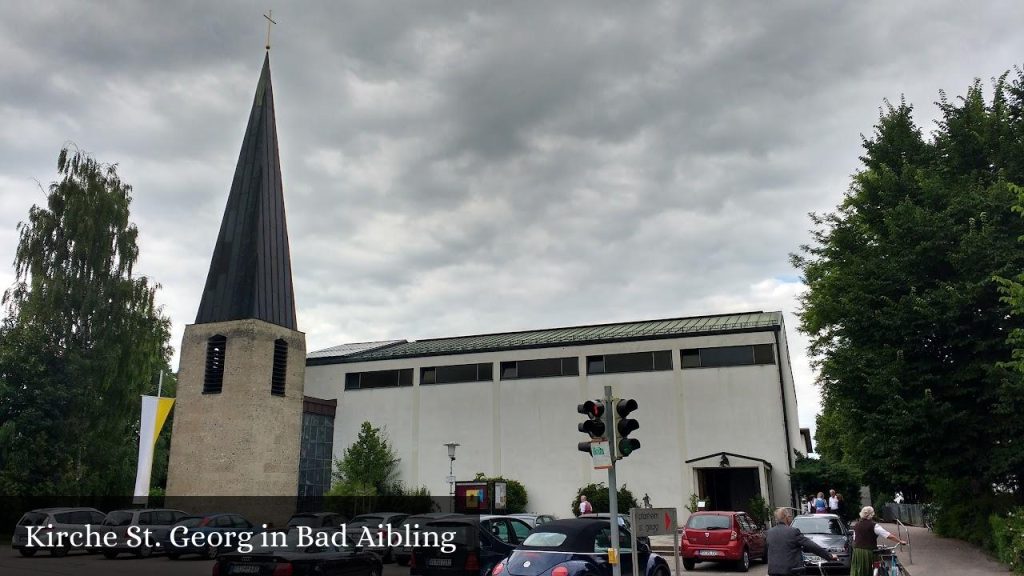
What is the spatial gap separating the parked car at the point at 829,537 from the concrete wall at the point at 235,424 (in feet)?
81.2

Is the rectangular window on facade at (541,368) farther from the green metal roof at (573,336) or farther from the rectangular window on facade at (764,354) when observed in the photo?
the rectangular window on facade at (764,354)

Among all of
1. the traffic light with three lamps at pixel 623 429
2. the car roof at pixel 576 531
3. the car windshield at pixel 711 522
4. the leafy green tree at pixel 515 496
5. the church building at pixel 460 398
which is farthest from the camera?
the leafy green tree at pixel 515 496

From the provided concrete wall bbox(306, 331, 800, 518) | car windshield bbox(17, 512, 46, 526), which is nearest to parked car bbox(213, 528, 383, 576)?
car windshield bbox(17, 512, 46, 526)

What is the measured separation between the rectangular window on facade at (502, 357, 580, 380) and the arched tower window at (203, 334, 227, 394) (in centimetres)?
1483

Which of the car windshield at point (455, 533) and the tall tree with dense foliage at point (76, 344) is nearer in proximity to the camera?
the car windshield at point (455, 533)

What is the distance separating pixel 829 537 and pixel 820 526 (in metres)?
0.47

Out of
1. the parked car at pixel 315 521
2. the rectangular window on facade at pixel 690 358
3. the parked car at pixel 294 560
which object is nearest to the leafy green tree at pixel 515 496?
the rectangular window on facade at pixel 690 358

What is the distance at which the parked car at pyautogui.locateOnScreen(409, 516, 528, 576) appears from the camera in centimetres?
1330

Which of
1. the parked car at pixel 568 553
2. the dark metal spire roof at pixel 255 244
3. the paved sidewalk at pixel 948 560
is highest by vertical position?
the dark metal spire roof at pixel 255 244

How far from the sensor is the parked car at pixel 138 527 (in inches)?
900

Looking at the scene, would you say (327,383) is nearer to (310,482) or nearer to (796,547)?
(310,482)

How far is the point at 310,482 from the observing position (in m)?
39.5

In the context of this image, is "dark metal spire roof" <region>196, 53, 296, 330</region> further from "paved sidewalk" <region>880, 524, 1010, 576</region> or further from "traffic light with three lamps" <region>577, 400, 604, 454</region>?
"paved sidewalk" <region>880, 524, 1010, 576</region>

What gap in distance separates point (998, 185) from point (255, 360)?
30.6m
